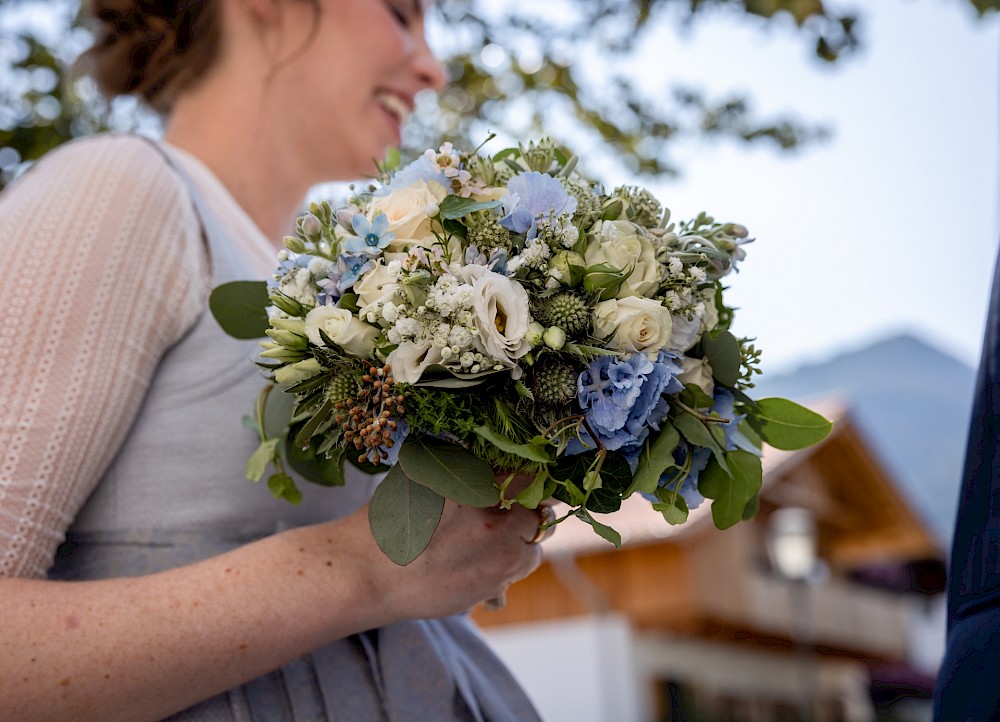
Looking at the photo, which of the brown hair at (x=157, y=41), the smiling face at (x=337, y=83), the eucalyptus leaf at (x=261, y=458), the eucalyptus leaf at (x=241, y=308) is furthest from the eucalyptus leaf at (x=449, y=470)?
the brown hair at (x=157, y=41)

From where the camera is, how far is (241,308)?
1.62 meters

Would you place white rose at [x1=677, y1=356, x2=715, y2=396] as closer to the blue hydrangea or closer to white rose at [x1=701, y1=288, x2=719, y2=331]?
white rose at [x1=701, y1=288, x2=719, y2=331]

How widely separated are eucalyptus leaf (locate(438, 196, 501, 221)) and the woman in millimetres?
432

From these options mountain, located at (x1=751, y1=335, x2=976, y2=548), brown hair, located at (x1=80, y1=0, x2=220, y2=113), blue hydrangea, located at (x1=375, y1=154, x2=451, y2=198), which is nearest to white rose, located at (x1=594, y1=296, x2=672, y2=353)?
blue hydrangea, located at (x1=375, y1=154, x2=451, y2=198)

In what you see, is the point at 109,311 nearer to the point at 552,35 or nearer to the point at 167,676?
the point at 167,676

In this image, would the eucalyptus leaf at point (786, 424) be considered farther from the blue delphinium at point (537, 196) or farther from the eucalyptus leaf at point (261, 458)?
the eucalyptus leaf at point (261, 458)

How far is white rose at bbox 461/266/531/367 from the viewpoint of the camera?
1.27m

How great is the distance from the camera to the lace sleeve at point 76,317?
146cm

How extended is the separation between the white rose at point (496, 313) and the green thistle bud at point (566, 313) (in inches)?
1.3

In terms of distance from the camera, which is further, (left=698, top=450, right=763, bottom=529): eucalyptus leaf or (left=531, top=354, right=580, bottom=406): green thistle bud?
(left=698, top=450, right=763, bottom=529): eucalyptus leaf

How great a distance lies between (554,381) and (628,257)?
217mm

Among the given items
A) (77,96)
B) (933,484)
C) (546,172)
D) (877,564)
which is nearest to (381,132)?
(546,172)

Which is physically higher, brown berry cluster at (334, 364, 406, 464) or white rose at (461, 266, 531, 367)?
white rose at (461, 266, 531, 367)

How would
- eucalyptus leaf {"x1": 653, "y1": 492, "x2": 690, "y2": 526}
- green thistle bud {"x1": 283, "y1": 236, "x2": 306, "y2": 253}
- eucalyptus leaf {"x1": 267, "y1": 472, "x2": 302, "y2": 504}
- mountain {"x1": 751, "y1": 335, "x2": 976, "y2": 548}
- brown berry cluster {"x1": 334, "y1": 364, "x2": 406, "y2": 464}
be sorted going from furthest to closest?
1. mountain {"x1": 751, "y1": 335, "x2": 976, "y2": 548}
2. eucalyptus leaf {"x1": 267, "y1": 472, "x2": 302, "y2": 504}
3. green thistle bud {"x1": 283, "y1": 236, "x2": 306, "y2": 253}
4. eucalyptus leaf {"x1": 653, "y1": 492, "x2": 690, "y2": 526}
5. brown berry cluster {"x1": 334, "y1": 364, "x2": 406, "y2": 464}
